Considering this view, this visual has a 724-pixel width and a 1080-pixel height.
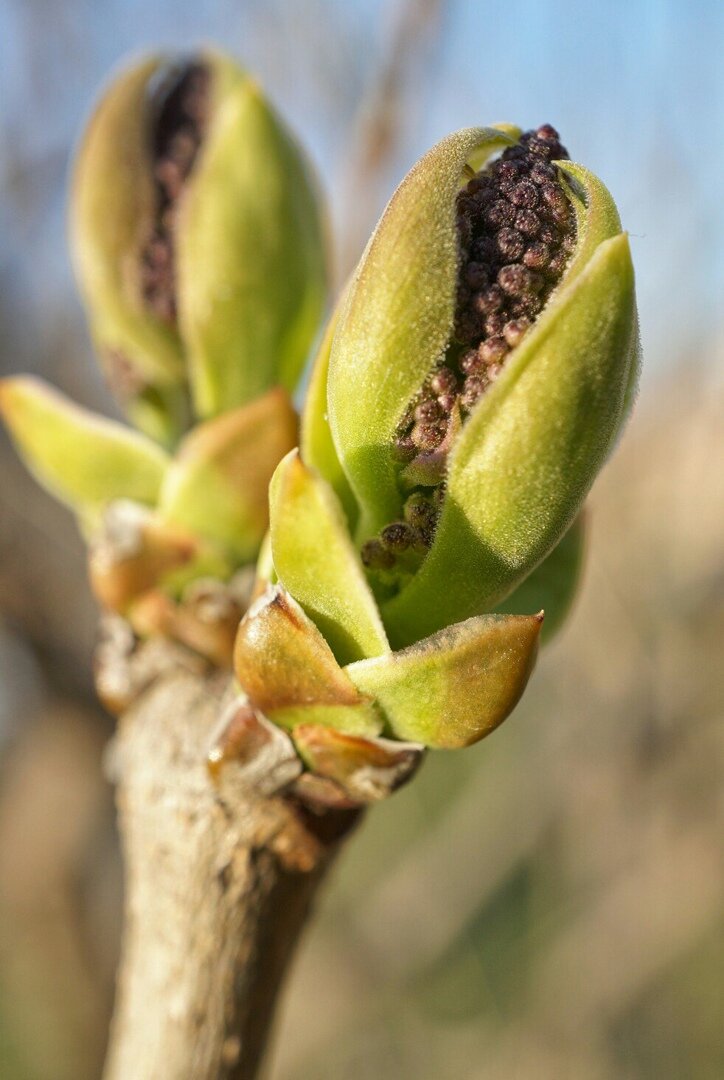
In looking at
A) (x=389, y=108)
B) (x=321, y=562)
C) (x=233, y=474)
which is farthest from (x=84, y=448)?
(x=389, y=108)

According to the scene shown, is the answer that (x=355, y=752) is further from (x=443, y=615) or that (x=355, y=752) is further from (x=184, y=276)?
(x=184, y=276)

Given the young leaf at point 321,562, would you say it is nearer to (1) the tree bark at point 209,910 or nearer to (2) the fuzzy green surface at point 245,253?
(1) the tree bark at point 209,910

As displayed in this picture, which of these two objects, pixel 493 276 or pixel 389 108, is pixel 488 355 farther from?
pixel 389 108

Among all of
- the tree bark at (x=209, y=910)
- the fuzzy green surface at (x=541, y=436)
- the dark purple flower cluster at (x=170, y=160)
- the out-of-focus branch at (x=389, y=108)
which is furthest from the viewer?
the out-of-focus branch at (x=389, y=108)

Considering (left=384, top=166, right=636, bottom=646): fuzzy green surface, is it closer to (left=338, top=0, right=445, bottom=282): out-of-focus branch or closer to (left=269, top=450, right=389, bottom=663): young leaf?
(left=269, top=450, right=389, bottom=663): young leaf

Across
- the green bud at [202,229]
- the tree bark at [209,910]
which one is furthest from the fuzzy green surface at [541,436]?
the green bud at [202,229]

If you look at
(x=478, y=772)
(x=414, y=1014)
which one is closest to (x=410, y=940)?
(x=478, y=772)
